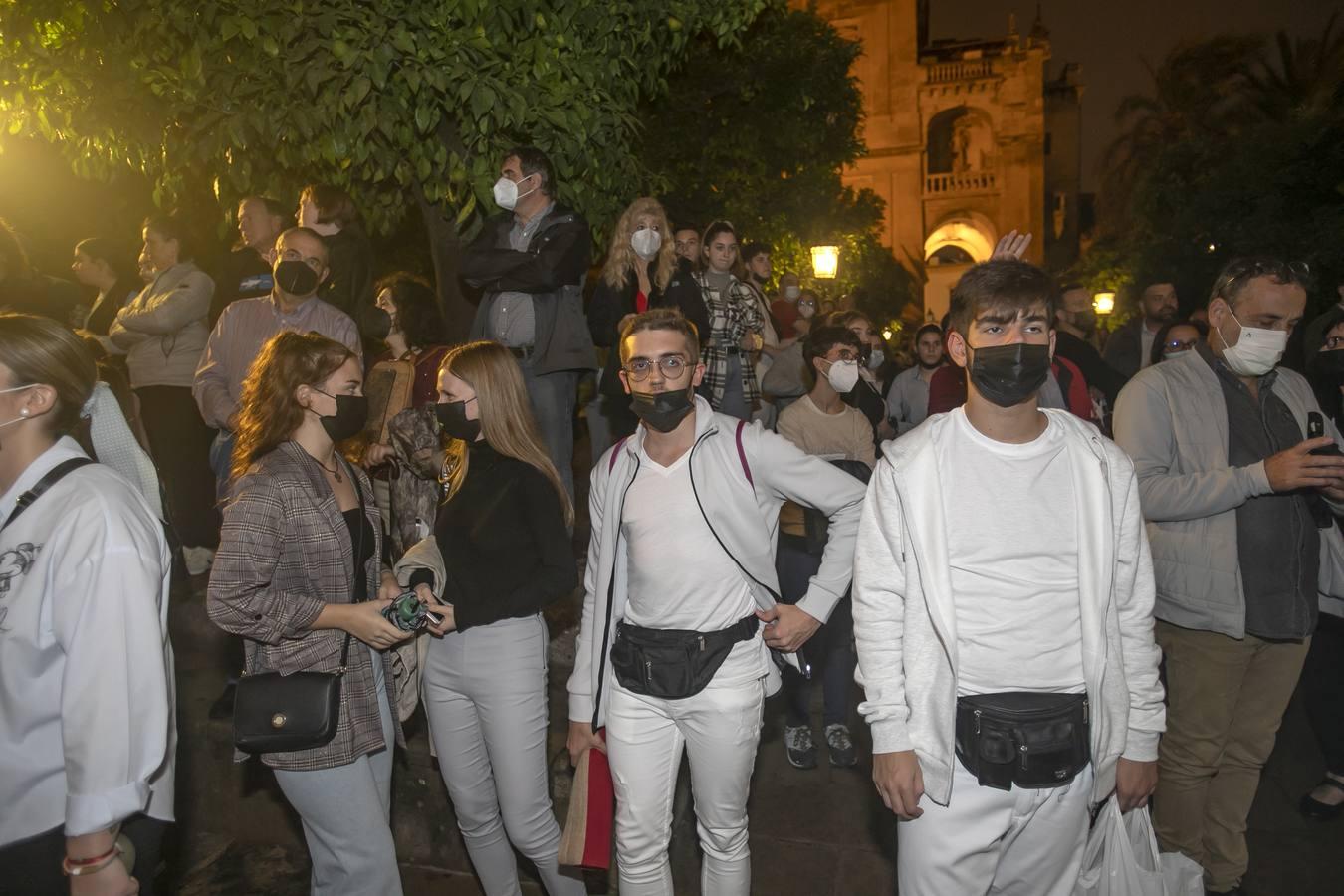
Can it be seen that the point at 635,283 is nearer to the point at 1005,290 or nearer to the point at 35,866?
the point at 1005,290

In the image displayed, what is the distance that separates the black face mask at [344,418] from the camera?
3.37 m

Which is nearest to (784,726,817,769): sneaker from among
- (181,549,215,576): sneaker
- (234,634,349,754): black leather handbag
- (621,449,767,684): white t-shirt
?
(621,449,767,684): white t-shirt

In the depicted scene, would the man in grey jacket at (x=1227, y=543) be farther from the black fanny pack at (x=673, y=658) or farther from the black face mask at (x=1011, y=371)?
the black fanny pack at (x=673, y=658)

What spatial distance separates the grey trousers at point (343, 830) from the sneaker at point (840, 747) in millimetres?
2663

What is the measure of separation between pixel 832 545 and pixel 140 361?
4989 millimetres

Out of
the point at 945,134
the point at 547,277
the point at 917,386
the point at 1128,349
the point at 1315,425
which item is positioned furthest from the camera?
the point at 945,134

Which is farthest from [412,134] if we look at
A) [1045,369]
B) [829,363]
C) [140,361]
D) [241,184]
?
[1045,369]

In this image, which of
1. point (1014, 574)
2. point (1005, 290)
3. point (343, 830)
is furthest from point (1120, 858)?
point (343, 830)

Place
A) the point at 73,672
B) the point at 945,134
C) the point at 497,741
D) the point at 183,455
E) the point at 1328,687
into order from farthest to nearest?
1. the point at 945,134
2. the point at 183,455
3. the point at 1328,687
4. the point at 497,741
5. the point at 73,672

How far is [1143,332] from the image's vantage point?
338 inches

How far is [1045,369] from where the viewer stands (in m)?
2.67

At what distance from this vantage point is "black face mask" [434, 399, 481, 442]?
140 inches

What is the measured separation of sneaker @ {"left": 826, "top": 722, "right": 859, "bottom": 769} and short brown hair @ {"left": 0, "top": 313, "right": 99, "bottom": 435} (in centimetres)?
393

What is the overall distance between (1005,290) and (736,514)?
1.12 meters
